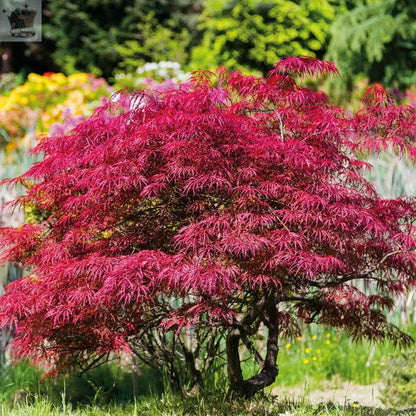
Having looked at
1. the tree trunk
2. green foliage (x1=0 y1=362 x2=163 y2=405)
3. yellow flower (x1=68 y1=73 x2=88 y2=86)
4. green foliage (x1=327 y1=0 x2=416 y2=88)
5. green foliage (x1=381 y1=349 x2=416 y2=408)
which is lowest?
green foliage (x1=0 y1=362 x2=163 y2=405)

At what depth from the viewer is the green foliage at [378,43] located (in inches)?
432

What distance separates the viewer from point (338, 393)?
4.90 meters

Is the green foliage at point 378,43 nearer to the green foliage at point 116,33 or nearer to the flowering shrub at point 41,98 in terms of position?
the green foliage at point 116,33

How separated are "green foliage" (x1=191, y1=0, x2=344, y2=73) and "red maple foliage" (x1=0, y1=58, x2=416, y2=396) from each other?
1002 cm

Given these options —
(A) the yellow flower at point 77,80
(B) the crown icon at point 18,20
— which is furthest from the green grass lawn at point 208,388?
(A) the yellow flower at point 77,80

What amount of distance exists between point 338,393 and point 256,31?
32.7 feet

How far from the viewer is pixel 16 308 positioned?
3.27 meters

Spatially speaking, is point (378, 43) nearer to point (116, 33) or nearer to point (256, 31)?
point (256, 31)

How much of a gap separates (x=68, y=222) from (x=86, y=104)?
6534 mm

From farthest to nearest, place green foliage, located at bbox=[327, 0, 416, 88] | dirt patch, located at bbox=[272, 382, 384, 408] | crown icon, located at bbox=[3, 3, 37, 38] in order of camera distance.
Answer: green foliage, located at bbox=[327, 0, 416, 88]
crown icon, located at bbox=[3, 3, 37, 38]
dirt patch, located at bbox=[272, 382, 384, 408]

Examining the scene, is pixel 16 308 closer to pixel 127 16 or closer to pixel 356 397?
pixel 356 397

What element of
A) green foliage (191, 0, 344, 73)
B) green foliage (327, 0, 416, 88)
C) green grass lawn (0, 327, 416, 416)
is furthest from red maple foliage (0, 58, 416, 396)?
green foliage (191, 0, 344, 73)

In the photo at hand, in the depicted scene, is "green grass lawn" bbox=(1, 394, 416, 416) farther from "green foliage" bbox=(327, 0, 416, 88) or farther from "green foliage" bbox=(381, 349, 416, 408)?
"green foliage" bbox=(327, 0, 416, 88)

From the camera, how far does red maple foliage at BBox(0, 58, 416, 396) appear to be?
2.98 meters
